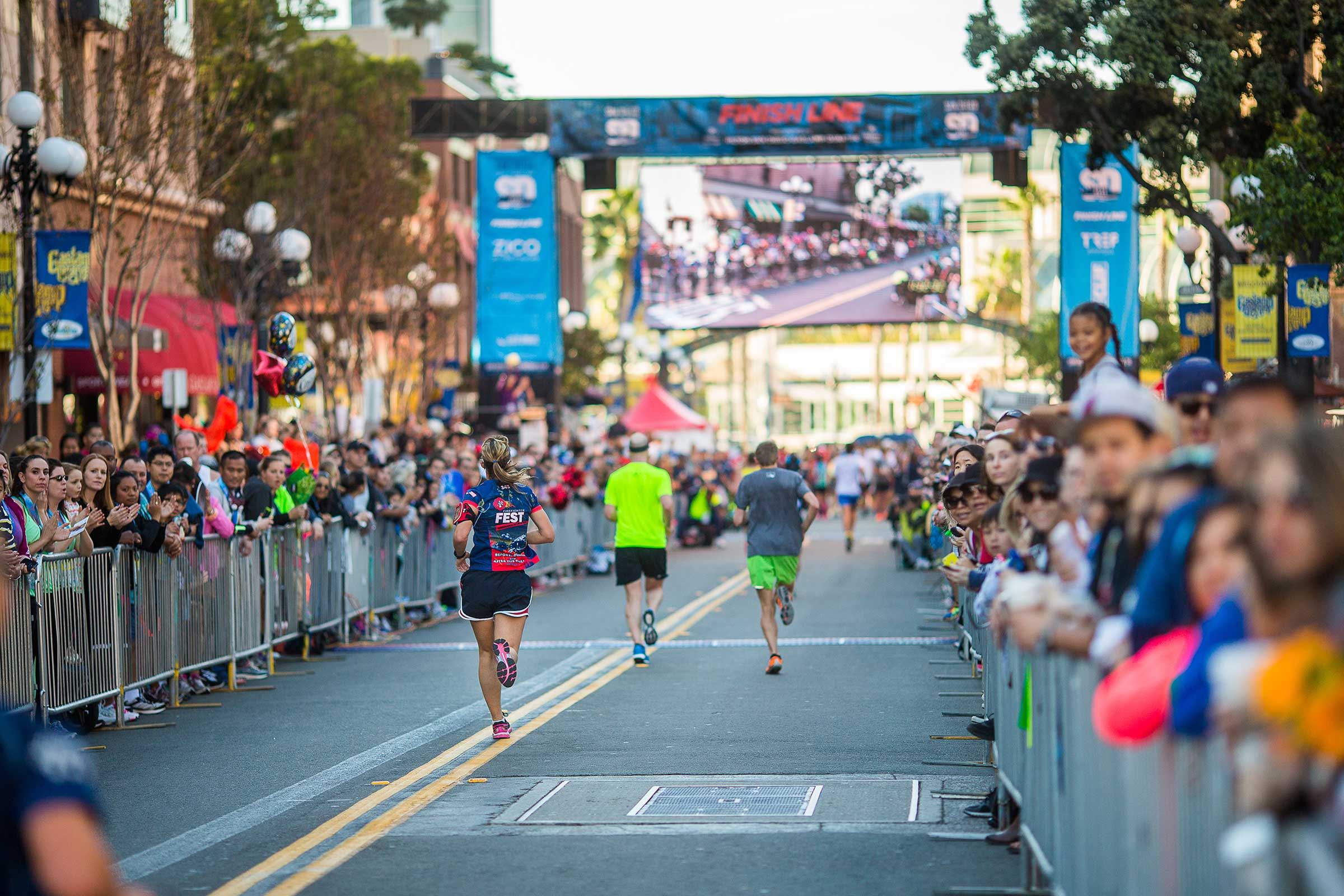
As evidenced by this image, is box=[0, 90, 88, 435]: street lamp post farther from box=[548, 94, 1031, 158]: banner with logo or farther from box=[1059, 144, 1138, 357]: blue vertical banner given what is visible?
box=[1059, 144, 1138, 357]: blue vertical banner

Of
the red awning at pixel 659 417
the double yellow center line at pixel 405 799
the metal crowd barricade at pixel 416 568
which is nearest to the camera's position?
the double yellow center line at pixel 405 799

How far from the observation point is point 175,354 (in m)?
29.6

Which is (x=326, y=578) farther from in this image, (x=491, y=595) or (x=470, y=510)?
(x=491, y=595)

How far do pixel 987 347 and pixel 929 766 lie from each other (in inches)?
3693

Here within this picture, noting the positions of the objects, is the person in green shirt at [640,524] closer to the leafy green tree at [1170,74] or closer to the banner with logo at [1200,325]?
the leafy green tree at [1170,74]

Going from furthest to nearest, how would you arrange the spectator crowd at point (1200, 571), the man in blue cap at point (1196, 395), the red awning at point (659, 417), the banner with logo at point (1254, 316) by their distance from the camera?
the red awning at point (659, 417), the banner with logo at point (1254, 316), the man in blue cap at point (1196, 395), the spectator crowd at point (1200, 571)

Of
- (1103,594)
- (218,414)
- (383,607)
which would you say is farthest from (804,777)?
(218,414)

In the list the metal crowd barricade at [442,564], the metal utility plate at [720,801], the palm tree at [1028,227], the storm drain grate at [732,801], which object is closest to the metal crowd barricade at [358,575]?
the metal crowd barricade at [442,564]

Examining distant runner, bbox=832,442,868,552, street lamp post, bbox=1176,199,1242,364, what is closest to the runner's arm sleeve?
street lamp post, bbox=1176,199,1242,364

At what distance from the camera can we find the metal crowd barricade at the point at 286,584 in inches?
627

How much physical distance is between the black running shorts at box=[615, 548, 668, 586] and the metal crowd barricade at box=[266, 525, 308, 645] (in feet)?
9.20

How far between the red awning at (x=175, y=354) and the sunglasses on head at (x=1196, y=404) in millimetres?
22274

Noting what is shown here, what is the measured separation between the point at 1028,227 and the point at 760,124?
144 ft

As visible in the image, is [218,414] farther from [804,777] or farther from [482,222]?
[482,222]
